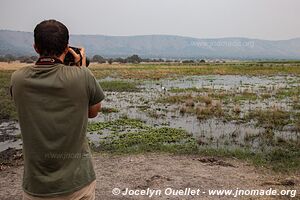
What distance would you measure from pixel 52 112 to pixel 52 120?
56 mm

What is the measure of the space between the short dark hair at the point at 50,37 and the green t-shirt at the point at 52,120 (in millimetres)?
→ 121

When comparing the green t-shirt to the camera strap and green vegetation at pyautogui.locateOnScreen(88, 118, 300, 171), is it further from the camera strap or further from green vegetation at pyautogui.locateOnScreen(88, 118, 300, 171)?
green vegetation at pyautogui.locateOnScreen(88, 118, 300, 171)

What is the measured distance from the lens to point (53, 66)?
7.62ft

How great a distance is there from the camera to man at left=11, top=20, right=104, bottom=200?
7.57 feet

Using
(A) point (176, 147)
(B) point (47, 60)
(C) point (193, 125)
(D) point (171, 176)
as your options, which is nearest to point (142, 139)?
(A) point (176, 147)

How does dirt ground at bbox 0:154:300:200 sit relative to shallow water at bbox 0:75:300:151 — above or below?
above

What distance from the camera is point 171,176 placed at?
804 cm

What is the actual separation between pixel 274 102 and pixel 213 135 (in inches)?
386

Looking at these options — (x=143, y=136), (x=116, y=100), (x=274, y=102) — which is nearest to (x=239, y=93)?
(x=274, y=102)

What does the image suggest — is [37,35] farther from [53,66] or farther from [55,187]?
[55,187]

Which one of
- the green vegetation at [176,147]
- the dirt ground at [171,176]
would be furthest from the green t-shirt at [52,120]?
the green vegetation at [176,147]

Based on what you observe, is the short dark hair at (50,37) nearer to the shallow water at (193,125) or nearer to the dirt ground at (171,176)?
the dirt ground at (171,176)

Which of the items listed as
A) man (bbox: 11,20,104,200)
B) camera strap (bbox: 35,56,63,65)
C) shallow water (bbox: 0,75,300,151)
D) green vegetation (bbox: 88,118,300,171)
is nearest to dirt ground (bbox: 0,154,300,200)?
green vegetation (bbox: 88,118,300,171)

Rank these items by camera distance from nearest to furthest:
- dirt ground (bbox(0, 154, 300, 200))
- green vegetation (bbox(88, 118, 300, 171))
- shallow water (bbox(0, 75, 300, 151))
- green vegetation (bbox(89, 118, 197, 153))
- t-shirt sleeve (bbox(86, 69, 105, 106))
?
1. t-shirt sleeve (bbox(86, 69, 105, 106))
2. dirt ground (bbox(0, 154, 300, 200))
3. green vegetation (bbox(88, 118, 300, 171))
4. green vegetation (bbox(89, 118, 197, 153))
5. shallow water (bbox(0, 75, 300, 151))
